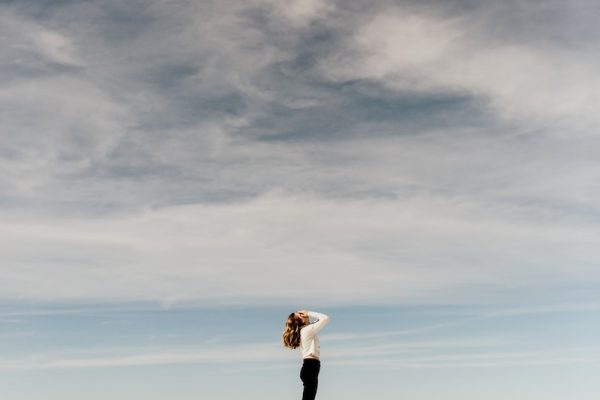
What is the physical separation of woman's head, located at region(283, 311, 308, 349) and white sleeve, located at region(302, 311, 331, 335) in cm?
37

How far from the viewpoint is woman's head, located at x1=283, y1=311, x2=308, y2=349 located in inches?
1126

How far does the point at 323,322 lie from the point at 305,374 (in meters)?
2.26

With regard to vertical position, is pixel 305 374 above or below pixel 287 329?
below

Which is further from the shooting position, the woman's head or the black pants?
the woman's head

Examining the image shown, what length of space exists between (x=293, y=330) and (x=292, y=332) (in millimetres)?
93

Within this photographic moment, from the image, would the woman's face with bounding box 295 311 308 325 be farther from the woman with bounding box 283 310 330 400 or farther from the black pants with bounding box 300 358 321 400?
the black pants with bounding box 300 358 321 400

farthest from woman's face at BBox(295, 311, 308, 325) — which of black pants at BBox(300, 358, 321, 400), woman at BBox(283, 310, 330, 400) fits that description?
black pants at BBox(300, 358, 321, 400)

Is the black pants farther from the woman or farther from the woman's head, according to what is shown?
the woman's head

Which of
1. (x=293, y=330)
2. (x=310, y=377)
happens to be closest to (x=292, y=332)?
(x=293, y=330)

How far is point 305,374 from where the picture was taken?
28188 mm

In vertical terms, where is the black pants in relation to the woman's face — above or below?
below

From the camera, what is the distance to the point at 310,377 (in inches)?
1109

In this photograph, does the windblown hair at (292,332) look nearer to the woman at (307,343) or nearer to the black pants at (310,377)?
the woman at (307,343)

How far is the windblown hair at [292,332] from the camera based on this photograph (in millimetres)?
28609
